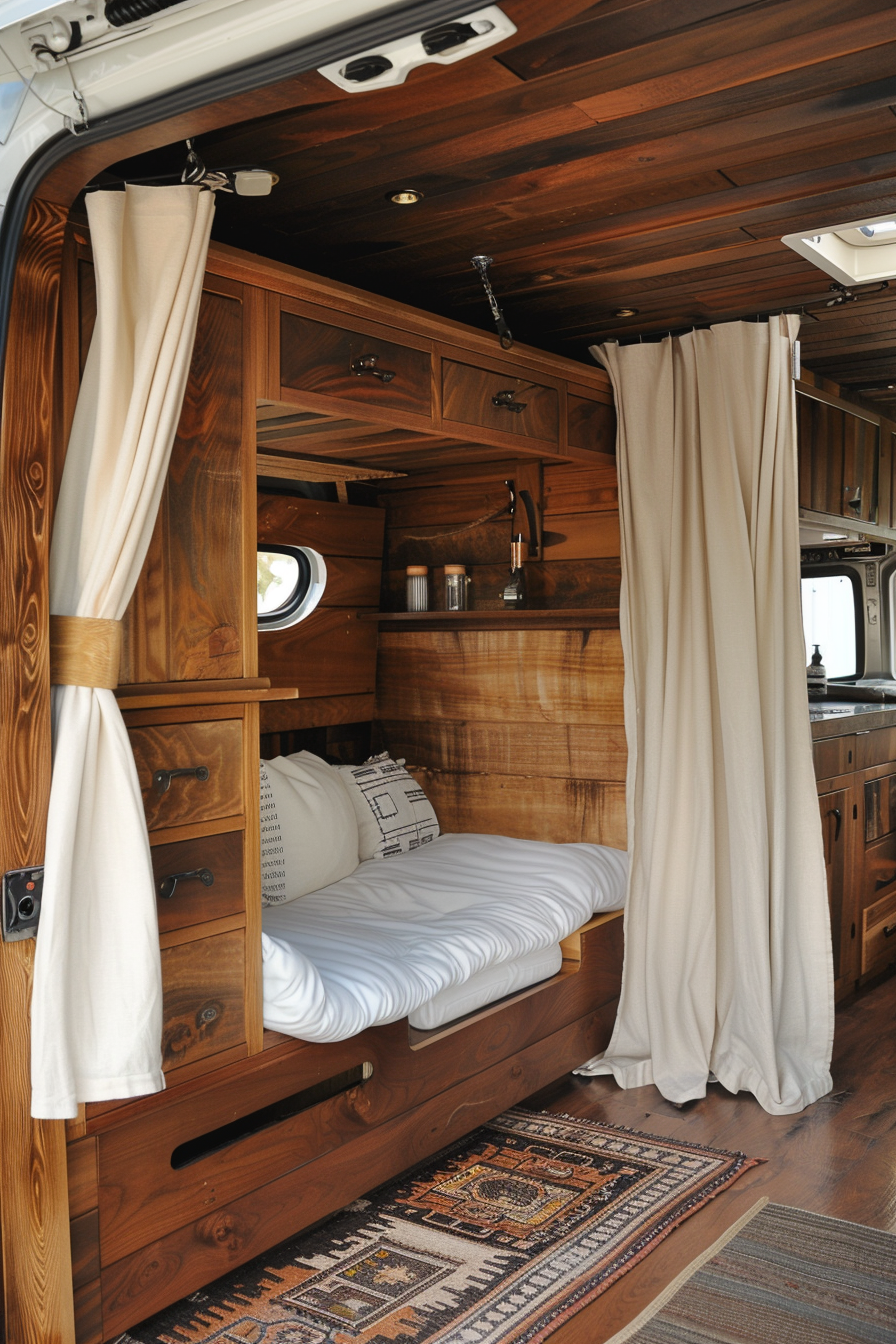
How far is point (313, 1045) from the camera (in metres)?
2.39

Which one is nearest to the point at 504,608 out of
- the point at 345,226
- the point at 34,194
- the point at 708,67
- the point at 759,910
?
the point at 759,910

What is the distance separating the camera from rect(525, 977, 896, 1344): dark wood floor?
231 centimetres

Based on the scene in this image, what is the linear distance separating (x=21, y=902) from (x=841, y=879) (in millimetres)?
2982

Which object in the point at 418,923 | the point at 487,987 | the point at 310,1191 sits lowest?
the point at 310,1191

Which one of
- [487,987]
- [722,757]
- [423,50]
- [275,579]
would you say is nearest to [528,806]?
[722,757]

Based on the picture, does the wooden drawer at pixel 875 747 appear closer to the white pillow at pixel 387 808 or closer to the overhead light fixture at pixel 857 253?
the white pillow at pixel 387 808

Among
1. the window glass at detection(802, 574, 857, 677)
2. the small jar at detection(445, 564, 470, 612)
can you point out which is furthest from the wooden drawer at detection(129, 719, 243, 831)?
the window glass at detection(802, 574, 857, 677)

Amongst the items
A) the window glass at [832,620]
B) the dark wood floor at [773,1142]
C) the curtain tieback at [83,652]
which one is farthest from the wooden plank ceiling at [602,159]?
the window glass at [832,620]

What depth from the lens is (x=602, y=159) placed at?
7.51ft

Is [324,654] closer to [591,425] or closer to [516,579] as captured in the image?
[516,579]

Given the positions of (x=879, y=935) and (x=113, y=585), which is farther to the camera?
(x=879, y=935)

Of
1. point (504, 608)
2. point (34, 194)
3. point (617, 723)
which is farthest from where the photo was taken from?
point (504, 608)

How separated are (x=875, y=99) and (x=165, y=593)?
60.8 inches

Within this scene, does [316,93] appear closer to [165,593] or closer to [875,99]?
[165,593]
